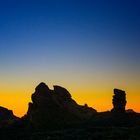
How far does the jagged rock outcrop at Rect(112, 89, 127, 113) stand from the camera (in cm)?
11319

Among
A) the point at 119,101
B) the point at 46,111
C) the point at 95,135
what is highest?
the point at 119,101

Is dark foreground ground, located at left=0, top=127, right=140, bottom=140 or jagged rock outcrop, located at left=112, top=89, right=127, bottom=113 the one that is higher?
jagged rock outcrop, located at left=112, top=89, right=127, bottom=113

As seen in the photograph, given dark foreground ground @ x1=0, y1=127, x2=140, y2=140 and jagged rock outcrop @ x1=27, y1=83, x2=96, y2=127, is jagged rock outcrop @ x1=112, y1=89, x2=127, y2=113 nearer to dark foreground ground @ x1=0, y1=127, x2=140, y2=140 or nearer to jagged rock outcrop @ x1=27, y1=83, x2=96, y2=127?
jagged rock outcrop @ x1=27, y1=83, x2=96, y2=127

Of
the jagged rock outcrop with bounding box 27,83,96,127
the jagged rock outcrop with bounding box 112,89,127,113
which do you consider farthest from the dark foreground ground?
the jagged rock outcrop with bounding box 112,89,127,113

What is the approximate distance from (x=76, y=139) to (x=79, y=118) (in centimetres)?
5658

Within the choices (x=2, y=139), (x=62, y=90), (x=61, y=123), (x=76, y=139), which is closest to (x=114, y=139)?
(x=76, y=139)

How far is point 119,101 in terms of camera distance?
11325 cm

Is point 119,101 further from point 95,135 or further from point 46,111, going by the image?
point 95,135

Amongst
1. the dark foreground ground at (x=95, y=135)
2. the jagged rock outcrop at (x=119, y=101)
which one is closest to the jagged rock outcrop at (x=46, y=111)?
the jagged rock outcrop at (x=119, y=101)

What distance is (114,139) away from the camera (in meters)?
48.8

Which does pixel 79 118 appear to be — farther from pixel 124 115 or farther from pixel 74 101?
pixel 74 101

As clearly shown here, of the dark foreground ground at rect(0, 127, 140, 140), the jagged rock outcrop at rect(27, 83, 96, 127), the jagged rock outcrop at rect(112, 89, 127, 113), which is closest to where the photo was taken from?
the dark foreground ground at rect(0, 127, 140, 140)

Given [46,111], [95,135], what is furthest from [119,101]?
[95,135]

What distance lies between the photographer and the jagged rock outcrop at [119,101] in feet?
371
